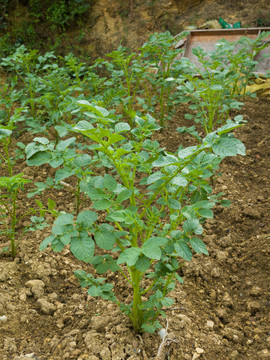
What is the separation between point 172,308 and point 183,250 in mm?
714

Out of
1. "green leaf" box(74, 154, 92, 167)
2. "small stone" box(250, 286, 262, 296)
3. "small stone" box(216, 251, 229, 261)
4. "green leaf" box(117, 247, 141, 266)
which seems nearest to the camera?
"green leaf" box(117, 247, 141, 266)

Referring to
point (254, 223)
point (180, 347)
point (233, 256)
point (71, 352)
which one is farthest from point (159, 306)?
point (254, 223)

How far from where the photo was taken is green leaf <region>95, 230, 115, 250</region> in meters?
1.33

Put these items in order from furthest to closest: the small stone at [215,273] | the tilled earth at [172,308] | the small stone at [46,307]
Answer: the small stone at [215,273] < the small stone at [46,307] < the tilled earth at [172,308]

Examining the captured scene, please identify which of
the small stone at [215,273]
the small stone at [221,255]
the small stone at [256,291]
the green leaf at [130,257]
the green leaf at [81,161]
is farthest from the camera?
the small stone at [221,255]

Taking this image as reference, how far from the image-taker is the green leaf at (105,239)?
1.33 meters

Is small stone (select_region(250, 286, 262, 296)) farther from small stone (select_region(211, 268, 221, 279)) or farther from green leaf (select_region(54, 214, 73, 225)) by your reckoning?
green leaf (select_region(54, 214, 73, 225))

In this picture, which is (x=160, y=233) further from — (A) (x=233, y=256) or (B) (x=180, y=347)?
(A) (x=233, y=256)

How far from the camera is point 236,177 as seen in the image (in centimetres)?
329

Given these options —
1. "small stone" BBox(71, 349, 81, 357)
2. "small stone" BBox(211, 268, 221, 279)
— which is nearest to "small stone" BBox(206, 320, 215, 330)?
"small stone" BBox(211, 268, 221, 279)

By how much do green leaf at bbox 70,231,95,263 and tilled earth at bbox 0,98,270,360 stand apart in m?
0.61

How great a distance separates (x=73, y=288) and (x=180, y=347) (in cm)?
76

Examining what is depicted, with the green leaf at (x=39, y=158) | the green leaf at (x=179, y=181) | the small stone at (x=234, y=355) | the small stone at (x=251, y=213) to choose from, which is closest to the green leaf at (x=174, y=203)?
the green leaf at (x=179, y=181)

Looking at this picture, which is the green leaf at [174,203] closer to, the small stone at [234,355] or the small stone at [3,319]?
the small stone at [234,355]
